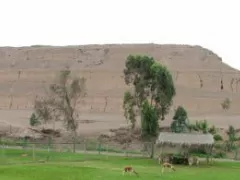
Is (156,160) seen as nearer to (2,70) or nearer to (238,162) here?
(238,162)

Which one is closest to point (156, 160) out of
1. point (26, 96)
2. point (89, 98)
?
point (89, 98)

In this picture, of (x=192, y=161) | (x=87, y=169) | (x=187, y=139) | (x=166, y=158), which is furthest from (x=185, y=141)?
(x=87, y=169)

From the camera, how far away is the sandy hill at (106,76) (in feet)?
370

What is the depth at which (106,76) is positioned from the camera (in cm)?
13575

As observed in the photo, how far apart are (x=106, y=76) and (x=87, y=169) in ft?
319

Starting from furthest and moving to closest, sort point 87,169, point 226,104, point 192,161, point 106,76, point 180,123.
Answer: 1. point 106,76
2. point 226,104
3. point 180,123
4. point 192,161
5. point 87,169

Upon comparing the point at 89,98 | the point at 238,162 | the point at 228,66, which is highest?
the point at 228,66

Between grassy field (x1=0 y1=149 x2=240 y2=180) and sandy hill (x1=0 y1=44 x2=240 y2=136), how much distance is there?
39.0 meters

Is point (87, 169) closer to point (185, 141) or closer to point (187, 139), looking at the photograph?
point (185, 141)

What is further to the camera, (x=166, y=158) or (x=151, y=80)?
(x=151, y=80)

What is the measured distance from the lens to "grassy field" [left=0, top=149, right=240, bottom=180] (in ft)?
113

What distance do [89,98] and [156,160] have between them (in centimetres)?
7073

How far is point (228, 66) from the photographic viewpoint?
5837 inches

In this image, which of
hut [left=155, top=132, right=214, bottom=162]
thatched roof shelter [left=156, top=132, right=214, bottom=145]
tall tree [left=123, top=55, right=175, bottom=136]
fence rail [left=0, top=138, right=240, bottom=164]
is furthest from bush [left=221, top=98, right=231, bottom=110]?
thatched roof shelter [left=156, top=132, right=214, bottom=145]
